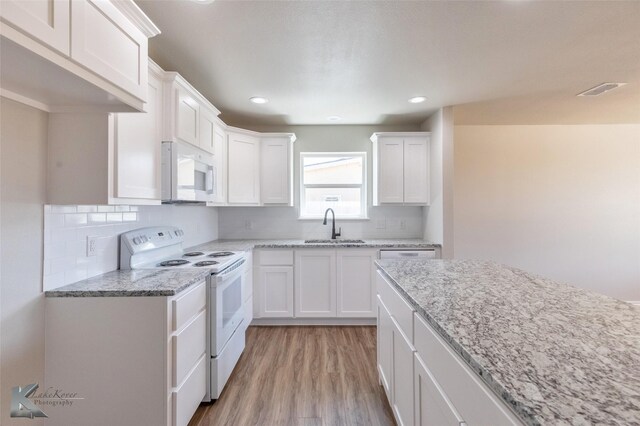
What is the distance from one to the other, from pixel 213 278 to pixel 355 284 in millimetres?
1769

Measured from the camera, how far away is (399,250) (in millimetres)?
3256

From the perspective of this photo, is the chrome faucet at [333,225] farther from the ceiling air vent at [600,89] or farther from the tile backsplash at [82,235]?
the ceiling air vent at [600,89]

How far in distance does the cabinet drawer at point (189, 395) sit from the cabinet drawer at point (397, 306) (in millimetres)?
1270

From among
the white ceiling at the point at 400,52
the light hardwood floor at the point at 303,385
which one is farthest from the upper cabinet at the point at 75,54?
the light hardwood floor at the point at 303,385

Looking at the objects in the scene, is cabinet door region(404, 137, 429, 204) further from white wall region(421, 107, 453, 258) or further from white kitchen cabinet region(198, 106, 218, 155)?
white kitchen cabinet region(198, 106, 218, 155)

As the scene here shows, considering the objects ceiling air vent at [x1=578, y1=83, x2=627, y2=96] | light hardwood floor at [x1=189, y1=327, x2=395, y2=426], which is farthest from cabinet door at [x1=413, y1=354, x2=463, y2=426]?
ceiling air vent at [x1=578, y1=83, x2=627, y2=96]

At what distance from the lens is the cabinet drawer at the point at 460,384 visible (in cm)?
70

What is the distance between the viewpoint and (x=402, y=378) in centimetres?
148

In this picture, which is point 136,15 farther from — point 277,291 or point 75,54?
point 277,291

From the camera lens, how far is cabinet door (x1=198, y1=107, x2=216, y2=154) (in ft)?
8.28

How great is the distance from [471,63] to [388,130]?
171cm

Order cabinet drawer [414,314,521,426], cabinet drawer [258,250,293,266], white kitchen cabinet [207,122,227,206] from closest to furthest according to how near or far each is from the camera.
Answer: cabinet drawer [414,314,521,426]
white kitchen cabinet [207,122,227,206]
cabinet drawer [258,250,293,266]

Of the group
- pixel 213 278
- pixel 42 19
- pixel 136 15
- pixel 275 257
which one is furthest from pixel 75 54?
pixel 275 257

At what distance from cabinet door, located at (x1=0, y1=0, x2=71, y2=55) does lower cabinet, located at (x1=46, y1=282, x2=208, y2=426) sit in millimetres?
1165
